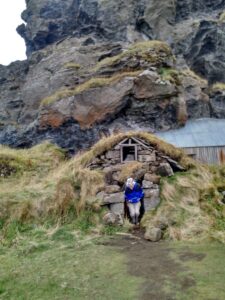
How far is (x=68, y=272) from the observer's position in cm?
906

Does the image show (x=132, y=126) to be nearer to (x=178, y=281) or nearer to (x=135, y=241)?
(x=135, y=241)

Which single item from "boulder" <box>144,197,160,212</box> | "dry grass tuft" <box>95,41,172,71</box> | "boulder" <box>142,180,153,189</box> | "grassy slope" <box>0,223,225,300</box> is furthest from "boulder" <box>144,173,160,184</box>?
"dry grass tuft" <box>95,41,172,71</box>

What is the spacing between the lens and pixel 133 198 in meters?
14.2

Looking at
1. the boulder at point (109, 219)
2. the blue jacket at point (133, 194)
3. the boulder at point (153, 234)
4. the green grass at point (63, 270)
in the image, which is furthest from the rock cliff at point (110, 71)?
the green grass at point (63, 270)

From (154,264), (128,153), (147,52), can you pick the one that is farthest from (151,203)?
(147,52)

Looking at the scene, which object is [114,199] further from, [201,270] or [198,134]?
[198,134]

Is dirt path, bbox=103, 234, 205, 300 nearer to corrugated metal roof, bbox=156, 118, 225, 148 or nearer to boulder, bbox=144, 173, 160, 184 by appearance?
boulder, bbox=144, 173, 160, 184

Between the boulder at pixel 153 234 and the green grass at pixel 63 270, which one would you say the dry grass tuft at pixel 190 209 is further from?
the green grass at pixel 63 270

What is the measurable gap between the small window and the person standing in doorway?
2.51 meters

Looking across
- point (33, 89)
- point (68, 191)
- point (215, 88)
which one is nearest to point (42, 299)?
point (68, 191)

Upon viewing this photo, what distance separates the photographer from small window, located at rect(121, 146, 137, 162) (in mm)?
16683

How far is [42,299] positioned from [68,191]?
7330 mm

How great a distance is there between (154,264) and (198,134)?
636 inches

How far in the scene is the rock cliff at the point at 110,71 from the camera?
26.6 metres
